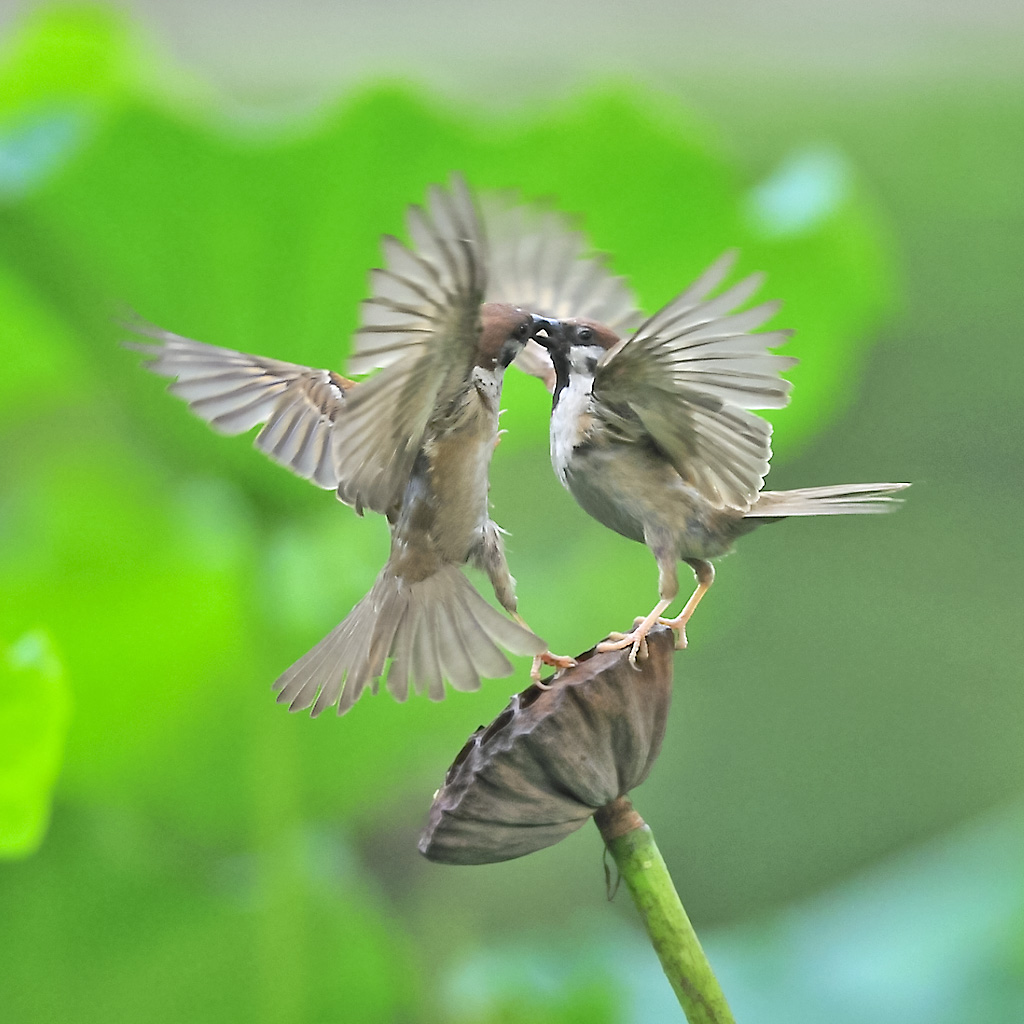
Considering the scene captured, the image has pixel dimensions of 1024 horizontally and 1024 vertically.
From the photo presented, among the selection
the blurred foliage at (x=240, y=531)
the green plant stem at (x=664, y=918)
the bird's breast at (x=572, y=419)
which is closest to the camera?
the green plant stem at (x=664, y=918)

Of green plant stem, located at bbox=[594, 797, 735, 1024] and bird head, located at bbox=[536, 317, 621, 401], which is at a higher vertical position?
bird head, located at bbox=[536, 317, 621, 401]

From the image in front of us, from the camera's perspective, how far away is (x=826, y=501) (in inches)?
16.4

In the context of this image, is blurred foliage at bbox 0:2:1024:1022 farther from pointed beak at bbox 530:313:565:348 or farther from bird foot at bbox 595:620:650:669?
bird foot at bbox 595:620:650:669

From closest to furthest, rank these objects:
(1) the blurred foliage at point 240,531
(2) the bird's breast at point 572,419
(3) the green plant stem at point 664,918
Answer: (3) the green plant stem at point 664,918
(2) the bird's breast at point 572,419
(1) the blurred foliage at point 240,531

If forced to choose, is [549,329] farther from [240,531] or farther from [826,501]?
[240,531]

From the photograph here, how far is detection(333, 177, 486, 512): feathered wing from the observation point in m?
0.28

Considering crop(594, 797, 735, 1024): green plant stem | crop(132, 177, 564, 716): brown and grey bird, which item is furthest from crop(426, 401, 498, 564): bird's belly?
crop(594, 797, 735, 1024): green plant stem

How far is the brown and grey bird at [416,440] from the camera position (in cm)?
29

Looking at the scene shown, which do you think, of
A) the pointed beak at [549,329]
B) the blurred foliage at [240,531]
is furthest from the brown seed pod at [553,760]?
the blurred foliage at [240,531]

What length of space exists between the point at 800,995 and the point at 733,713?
86 cm

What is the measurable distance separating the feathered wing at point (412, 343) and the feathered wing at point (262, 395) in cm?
9

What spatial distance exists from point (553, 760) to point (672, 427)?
0.12 m

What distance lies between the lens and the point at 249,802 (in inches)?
38.4

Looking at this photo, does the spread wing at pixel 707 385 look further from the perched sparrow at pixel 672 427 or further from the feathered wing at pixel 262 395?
the feathered wing at pixel 262 395
